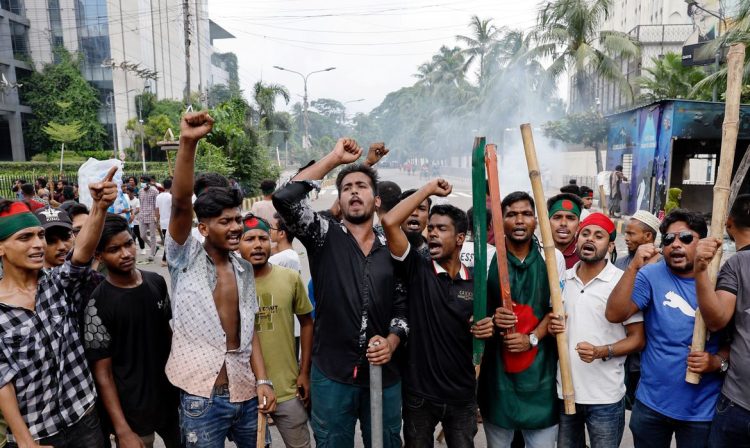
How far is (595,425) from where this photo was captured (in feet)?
8.71

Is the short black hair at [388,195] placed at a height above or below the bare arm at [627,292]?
above

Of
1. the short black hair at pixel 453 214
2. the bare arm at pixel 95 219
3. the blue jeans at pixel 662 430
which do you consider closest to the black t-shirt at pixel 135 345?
the bare arm at pixel 95 219

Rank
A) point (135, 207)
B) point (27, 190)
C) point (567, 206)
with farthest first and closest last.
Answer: point (135, 207) → point (27, 190) → point (567, 206)

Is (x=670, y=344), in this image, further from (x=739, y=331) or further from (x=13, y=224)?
(x=13, y=224)

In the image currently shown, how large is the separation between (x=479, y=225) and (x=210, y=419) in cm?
160

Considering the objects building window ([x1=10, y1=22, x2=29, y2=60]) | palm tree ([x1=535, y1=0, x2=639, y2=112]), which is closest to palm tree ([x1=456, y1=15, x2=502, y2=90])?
palm tree ([x1=535, y1=0, x2=639, y2=112])

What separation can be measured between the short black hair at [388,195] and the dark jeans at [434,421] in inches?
74.8

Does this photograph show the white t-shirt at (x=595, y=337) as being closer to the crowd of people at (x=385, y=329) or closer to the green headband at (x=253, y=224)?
the crowd of people at (x=385, y=329)

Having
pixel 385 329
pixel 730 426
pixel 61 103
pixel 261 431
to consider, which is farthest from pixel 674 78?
pixel 61 103

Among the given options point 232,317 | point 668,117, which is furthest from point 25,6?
point 232,317

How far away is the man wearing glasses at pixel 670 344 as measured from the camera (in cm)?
247

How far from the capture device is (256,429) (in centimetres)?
261

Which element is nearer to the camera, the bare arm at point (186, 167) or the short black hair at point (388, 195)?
the bare arm at point (186, 167)

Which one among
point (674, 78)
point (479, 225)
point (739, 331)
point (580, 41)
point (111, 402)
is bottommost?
point (111, 402)
